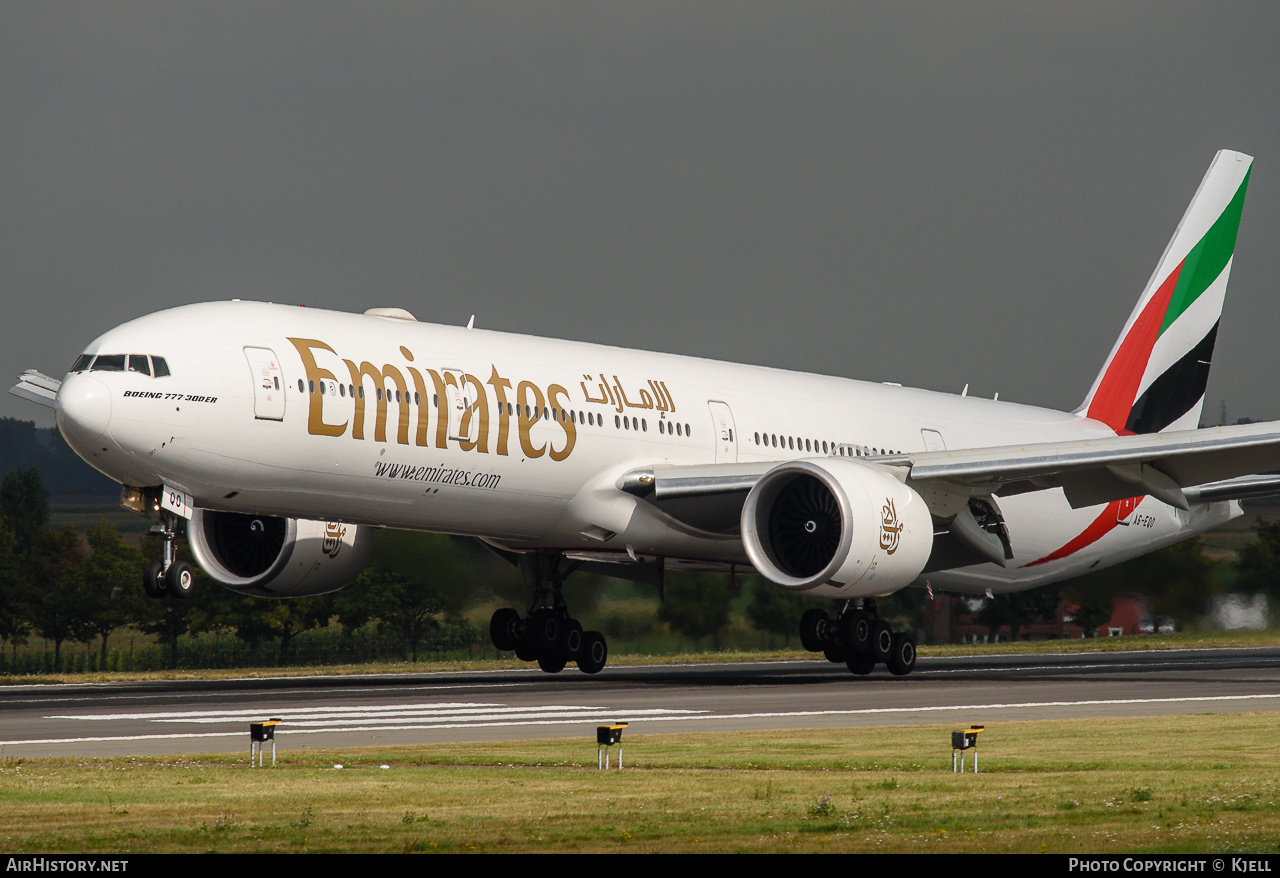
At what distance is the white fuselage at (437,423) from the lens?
71.5 ft

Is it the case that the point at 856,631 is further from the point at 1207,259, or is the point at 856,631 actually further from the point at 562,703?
the point at 1207,259

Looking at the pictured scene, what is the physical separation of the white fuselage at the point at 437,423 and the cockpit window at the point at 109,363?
10 cm

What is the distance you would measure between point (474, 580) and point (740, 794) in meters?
20.7

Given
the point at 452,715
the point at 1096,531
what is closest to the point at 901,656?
the point at 1096,531

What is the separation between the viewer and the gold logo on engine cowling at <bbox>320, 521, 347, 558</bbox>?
2830cm

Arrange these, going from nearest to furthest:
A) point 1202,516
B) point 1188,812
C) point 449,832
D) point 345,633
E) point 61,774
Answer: point 449,832
point 1188,812
point 61,774
point 1202,516
point 345,633

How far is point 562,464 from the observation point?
2553 cm

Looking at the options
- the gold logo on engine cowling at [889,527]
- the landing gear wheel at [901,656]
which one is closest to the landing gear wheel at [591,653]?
the landing gear wheel at [901,656]

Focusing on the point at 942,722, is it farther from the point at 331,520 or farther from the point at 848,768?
the point at 331,520

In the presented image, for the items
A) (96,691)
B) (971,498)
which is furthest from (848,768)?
(96,691)

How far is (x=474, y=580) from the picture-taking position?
31.5m

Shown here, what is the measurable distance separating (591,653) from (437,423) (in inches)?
281
